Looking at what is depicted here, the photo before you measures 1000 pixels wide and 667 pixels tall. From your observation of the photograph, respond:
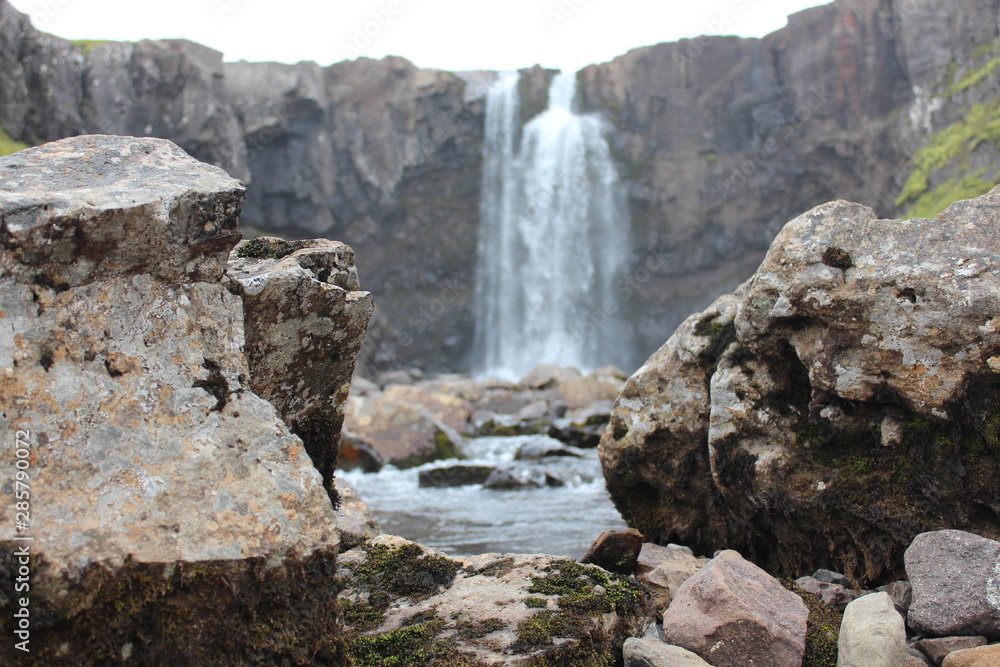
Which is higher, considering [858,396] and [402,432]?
[858,396]

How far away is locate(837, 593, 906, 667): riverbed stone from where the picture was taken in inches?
130

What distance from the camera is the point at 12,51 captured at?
107 feet

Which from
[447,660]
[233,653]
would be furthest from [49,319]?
[447,660]

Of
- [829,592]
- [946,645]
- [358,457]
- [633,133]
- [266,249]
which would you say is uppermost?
[633,133]

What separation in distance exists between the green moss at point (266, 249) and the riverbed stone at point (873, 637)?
3.45 metres

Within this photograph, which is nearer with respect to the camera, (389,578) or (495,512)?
(389,578)

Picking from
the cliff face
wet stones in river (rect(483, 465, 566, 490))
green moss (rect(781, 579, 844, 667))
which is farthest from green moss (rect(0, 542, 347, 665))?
the cliff face

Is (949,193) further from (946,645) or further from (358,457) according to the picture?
(946,645)

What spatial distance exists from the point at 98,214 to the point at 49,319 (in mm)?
426

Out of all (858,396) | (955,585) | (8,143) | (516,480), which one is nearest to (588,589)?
(955,585)

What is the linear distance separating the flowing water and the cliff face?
29.8 m

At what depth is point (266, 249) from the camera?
12.7ft

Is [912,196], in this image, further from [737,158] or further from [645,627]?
[645,627]

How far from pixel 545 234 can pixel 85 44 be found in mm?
28214
